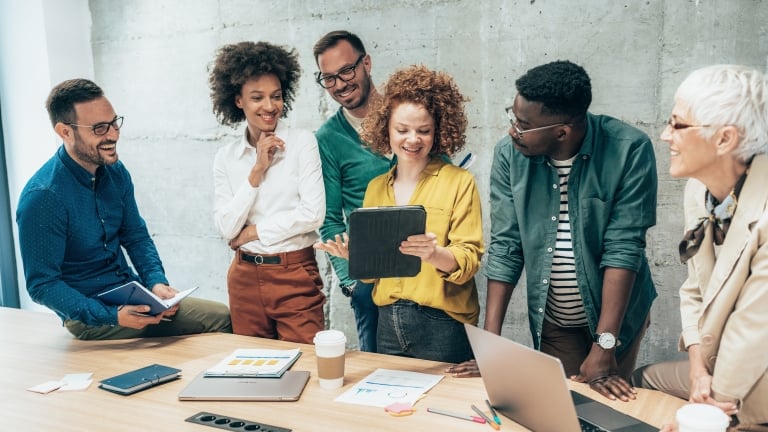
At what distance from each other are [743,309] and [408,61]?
2.39 metres

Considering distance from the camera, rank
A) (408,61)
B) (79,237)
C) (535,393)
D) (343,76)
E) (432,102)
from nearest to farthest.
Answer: (535,393) < (432,102) < (79,237) < (343,76) < (408,61)

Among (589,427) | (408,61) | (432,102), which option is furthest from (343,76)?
(589,427)

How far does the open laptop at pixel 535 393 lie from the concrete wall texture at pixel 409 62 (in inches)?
66.9

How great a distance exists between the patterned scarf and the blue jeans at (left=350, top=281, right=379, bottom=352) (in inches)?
51.3

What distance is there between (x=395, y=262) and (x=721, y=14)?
1.99 meters

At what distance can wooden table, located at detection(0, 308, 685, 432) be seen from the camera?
5.50 feet

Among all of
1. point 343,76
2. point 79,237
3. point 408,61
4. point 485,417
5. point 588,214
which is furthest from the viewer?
point 408,61

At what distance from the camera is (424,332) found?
7.37 ft

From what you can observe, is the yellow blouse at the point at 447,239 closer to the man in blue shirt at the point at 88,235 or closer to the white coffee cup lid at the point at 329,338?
the white coffee cup lid at the point at 329,338

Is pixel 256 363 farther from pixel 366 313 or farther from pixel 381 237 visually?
pixel 366 313

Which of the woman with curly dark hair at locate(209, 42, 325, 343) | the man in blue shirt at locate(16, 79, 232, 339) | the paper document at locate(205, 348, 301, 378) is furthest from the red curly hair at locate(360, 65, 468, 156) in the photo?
the man in blue shirt at locate(16, 79, 232, 339)

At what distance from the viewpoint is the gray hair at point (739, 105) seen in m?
1.57

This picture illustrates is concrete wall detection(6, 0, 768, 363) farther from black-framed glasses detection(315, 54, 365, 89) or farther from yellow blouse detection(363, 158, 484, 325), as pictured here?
yellow blouse detection(363, 158, 484, 325)

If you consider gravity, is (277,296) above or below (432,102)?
below
